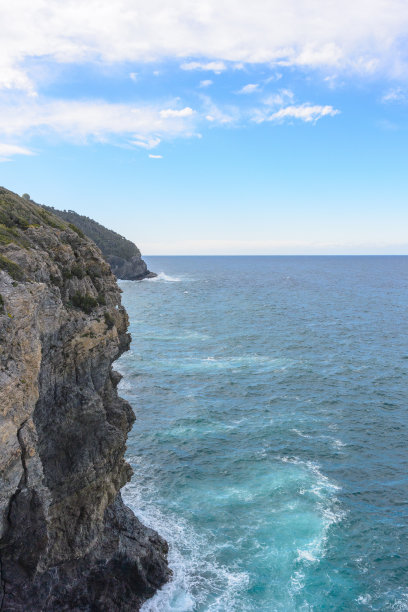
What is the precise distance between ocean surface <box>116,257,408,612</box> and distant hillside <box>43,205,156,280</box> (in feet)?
354

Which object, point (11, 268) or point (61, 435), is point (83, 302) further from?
point (61, 435)

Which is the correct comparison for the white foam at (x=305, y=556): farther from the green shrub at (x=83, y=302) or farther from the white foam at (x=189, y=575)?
the green shrub at (x=83, y=302)

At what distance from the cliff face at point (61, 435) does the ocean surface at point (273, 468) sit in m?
3.66

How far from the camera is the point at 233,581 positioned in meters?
25.5

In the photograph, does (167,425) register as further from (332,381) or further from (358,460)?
(332,381)

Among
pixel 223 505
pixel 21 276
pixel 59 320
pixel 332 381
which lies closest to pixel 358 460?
pixel 223 505

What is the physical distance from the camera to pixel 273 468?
36.3 meters

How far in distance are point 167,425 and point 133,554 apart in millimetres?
19849

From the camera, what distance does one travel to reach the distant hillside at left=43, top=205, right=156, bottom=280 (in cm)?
17750

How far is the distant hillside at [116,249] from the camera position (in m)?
178

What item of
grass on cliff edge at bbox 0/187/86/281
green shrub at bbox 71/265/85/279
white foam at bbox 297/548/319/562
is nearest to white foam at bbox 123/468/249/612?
white foam at bbox 297/548/319/562

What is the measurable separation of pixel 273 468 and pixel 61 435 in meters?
21.0

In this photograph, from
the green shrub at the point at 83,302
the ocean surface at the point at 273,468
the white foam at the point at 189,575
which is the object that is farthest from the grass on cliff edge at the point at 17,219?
the ocean surface at the point at 273,468

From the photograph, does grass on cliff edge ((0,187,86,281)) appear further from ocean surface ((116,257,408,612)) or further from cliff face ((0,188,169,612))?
ocean surface ((116,257,408,612))
